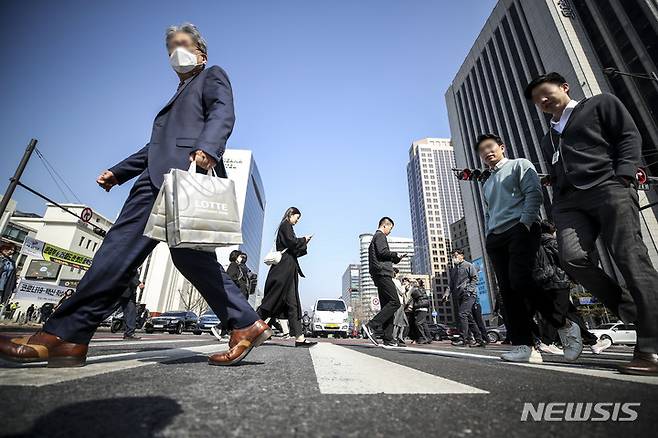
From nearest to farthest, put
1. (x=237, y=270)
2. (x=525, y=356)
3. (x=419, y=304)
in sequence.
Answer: (x=525, y=356), (x=237, y=270), (x=419, y=304)

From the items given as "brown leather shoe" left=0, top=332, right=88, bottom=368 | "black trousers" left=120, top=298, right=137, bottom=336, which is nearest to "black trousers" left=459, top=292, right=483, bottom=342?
"brown leather shoe" left=0, top=332, right=88, bottom=368

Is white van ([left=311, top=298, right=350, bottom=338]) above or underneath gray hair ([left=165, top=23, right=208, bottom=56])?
underneath

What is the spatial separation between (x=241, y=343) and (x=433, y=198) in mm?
117028

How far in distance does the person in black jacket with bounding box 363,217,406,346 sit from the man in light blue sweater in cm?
232

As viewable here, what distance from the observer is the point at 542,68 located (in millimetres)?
34625

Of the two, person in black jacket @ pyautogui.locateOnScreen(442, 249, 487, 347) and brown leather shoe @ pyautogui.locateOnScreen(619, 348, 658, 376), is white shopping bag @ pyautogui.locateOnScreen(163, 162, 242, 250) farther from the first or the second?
person in black jacket @ pyautogui.locateOnScreen(442, 249, 487, 347)

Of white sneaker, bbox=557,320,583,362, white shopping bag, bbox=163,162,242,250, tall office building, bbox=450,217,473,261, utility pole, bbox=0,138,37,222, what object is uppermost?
tall office building, bbox=450,217,473,261

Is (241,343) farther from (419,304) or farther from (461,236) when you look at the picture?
(461,236)

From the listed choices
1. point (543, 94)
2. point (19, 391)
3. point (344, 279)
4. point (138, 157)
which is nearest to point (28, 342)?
point (19, 391)

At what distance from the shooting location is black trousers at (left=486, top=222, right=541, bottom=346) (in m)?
2.83

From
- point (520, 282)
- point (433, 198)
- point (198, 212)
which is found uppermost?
point (433, 198)

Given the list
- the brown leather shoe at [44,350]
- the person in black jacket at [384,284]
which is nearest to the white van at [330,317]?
the person in black jacket at [384,284]

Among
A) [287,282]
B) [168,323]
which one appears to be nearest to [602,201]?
[287,282]

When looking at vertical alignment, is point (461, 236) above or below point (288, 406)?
above
